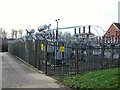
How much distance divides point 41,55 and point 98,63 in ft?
12.4

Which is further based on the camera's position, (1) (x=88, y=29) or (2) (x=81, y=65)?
(1) (x=88, y=29)

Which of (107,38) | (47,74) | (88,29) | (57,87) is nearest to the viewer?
(57,87)

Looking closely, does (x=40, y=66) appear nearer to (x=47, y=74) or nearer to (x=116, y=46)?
(x=47, y=74)

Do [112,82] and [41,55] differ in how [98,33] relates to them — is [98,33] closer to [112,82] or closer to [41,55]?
[41,55]

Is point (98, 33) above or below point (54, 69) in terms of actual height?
above

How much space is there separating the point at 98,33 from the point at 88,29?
1429 millimetres

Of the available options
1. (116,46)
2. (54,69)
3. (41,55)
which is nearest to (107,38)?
(116,46)

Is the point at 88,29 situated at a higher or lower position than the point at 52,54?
higher

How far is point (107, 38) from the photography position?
2658 centimetres

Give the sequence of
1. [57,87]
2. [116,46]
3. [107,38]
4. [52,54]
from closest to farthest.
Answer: [57,87]
[52,54]
[116,46]
[107,38]

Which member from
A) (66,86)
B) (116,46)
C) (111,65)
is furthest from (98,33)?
(66,86)

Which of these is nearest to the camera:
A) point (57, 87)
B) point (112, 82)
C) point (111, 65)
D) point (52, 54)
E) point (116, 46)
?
point (112, 82)

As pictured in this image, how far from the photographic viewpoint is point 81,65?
1859 cm

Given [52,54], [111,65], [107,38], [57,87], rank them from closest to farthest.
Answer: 1. [57,87]
2. [52,54]
3. [111,65]
4. [107,38]
